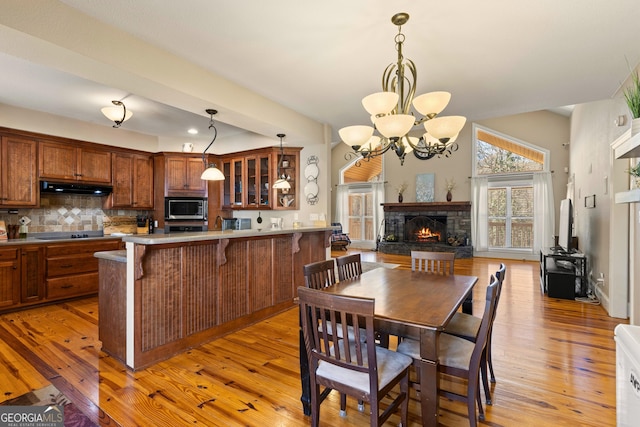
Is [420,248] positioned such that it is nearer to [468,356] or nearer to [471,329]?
[471,329]

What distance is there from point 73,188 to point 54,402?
Answer: 3455mm

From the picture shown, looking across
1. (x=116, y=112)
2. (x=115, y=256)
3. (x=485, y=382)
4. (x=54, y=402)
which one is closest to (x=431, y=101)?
(x=485, y=382)

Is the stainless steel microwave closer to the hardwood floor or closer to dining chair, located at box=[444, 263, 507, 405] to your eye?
the hardwood floor

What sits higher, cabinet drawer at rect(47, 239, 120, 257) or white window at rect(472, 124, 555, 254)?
white window at rect(472, 124, 555, 254)

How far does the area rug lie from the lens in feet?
5.86

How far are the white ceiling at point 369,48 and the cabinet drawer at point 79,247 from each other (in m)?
1.84

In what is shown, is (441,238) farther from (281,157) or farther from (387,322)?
(387,322)

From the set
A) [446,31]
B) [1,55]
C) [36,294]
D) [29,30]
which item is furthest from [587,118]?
[36,294]

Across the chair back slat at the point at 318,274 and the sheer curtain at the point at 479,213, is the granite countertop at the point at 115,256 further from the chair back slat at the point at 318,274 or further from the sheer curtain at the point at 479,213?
the sheer curtain at the point at 479,213

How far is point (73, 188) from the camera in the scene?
14.6 ft

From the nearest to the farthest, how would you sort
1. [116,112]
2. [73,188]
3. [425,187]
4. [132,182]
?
[116,112] → [73,188] → [132,182] → [425,187]

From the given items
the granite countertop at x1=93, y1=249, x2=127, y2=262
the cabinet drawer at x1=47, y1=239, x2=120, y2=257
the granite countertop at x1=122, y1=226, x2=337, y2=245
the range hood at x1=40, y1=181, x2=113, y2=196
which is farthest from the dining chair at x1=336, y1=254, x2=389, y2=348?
the range hood at x1=40, y1=181, x2=113, y2=196

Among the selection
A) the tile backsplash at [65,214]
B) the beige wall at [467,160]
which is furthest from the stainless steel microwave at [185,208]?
the beige wall at [467,160]

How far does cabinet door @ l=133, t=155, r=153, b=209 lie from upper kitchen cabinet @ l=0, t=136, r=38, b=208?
130 cm
